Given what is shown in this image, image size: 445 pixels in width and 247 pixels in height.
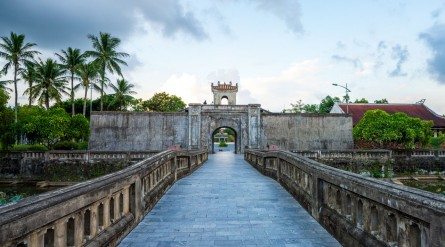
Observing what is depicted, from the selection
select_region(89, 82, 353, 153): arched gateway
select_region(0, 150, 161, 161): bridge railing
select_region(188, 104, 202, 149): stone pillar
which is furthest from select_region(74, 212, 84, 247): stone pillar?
select_region(188, 104, 202, 149): stone pillar

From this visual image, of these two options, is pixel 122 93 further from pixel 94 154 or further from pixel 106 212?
pixel 106 212

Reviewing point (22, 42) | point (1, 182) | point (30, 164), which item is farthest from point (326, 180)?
point (22, 42)

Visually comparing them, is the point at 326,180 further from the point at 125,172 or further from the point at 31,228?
the point at 31,228

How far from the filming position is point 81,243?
137 inches

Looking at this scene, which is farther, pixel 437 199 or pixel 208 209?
pixel 208 209

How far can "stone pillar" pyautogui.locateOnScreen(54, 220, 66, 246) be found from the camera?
298cm

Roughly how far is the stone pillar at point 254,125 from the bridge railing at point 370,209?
81.5 feet

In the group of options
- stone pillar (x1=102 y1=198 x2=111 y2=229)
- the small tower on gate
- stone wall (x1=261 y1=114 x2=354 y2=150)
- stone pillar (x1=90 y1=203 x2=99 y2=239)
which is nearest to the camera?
stone pillar (x1=90 y1=203 x2=99 y2=239)

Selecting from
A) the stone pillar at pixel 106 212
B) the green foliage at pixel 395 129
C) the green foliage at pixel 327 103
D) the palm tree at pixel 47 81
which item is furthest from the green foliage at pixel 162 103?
the stone pillar at pixel 106 212

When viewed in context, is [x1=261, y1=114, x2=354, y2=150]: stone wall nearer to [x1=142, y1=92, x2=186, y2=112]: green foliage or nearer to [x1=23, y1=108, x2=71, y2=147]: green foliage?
[x1=23, y1=108, x2=71, y2=147]: green foliage

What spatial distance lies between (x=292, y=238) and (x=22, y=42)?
1515 inches

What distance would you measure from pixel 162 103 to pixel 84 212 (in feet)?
180

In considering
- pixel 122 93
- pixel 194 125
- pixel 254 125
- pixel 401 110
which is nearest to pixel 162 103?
pixel 122 93

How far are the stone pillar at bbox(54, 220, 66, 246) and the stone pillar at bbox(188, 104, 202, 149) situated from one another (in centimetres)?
2807
